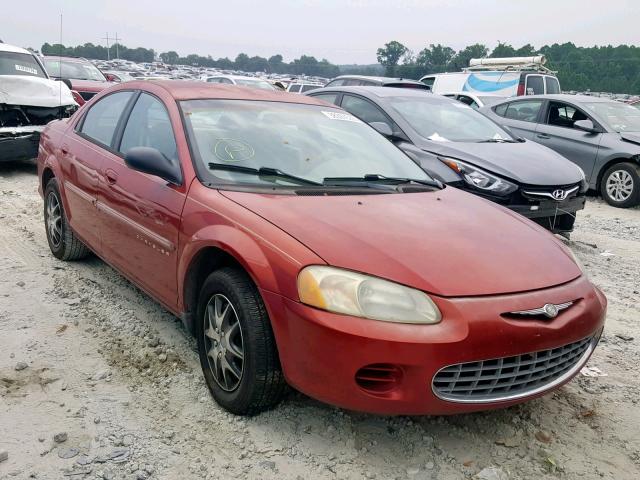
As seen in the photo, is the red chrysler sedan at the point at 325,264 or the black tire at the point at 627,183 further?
the black tire at the point at 627,183

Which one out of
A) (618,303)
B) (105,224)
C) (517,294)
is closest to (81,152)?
(105,224)

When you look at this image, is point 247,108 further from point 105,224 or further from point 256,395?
point 256,395

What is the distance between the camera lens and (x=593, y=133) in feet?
28.7

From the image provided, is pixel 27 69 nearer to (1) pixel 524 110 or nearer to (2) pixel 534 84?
(1) pixel 524 110

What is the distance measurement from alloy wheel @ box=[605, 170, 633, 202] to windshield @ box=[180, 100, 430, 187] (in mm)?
5786

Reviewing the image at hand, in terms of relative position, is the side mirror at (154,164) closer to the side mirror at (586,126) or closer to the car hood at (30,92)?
the car hood at (30,92)

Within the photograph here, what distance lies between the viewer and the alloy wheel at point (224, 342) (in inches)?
106

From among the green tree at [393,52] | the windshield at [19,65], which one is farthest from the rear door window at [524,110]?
the green tree at [393,52]

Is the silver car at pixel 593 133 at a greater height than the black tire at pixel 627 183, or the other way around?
the silver car at pixel 593 133

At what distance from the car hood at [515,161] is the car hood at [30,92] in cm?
577

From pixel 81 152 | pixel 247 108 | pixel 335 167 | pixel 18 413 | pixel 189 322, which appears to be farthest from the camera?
pixel 81 152

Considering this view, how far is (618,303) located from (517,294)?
2558mm

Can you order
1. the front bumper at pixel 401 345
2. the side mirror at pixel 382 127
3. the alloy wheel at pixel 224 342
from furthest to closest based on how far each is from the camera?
the side mirror at pixel 382 127 < the alloy wheel at pixel 224 342 < the front bumper at pixel 401 345

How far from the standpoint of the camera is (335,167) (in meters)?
3.43
